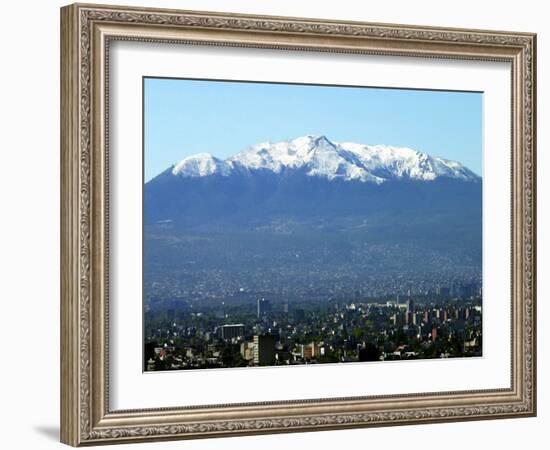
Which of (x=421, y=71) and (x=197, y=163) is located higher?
(x=421, y=71)

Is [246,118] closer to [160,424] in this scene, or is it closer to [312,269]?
[312,269]

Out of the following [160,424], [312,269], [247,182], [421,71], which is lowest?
[160,424]

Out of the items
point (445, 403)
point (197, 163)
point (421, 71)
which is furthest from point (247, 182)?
point (445, 403)

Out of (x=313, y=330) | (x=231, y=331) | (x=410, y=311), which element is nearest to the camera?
(x=231, y=331)

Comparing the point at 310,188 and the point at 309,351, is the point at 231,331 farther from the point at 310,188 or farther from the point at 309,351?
the point at 310,188

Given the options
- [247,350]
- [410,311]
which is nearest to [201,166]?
[247,350]

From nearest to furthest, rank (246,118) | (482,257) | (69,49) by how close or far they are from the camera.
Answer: (69,49) < (246,118) < (482,257)

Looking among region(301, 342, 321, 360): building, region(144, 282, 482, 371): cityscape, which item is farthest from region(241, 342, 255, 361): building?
region(301, 342, 321, 360): building

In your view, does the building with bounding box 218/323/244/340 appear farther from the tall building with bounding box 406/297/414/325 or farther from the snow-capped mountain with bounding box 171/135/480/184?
the tall building with bounding box 406/297/414/325
